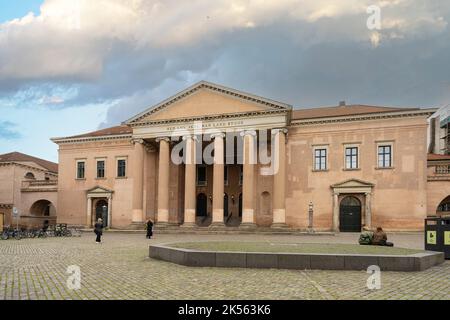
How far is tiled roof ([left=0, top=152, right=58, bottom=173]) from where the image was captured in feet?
215

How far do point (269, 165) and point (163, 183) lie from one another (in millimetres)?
11213

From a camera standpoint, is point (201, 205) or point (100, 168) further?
point (100, 168)

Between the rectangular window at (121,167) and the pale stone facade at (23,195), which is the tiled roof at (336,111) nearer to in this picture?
the rectangular window at (121,167)

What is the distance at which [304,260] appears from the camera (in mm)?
14961

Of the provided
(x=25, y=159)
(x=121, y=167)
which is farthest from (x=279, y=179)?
(x=25, y=159)

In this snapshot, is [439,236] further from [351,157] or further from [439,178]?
[439,178]

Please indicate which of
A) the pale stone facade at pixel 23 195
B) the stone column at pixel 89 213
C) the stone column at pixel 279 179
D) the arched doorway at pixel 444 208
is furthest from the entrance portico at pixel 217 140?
the arched doorway at pixel 444 208

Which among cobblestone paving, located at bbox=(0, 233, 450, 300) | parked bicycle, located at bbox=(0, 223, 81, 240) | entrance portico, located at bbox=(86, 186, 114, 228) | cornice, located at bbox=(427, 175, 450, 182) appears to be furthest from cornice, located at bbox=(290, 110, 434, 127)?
cobblestone paving, located at bbox=(0, 233, 450, 300)

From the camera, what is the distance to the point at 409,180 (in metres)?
42.3

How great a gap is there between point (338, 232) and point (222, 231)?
1081 centimetres

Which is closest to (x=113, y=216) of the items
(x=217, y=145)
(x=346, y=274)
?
(x=217, y=145)

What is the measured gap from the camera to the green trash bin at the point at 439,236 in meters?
18.0

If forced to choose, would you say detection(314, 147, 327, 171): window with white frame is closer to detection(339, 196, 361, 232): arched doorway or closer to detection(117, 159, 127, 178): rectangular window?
detection(339, 196, 361, 232): arched doorway
